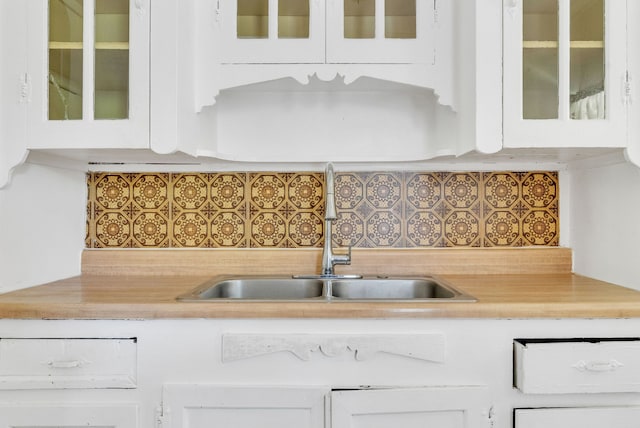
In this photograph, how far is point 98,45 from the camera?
5.00 ft

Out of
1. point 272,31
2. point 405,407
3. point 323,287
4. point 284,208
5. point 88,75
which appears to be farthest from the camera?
point 284,208

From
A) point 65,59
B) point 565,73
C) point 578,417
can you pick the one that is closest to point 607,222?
point 565,73

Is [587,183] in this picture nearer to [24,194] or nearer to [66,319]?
[66,319]

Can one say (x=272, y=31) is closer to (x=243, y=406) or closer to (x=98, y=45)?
(x=98, y=45)

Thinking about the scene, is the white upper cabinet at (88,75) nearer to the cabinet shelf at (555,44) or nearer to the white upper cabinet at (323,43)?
the white upper cabinet at (323,43)

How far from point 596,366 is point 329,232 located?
88cm

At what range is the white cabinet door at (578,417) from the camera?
50.4 inches

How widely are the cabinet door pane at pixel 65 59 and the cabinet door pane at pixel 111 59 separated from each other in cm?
5

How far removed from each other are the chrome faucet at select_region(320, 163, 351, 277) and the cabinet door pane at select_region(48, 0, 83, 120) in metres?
0.78

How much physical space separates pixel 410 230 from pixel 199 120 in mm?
824

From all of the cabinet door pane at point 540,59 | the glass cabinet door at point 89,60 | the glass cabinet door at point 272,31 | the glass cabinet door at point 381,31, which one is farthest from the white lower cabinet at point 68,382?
the cabinet door pane at point 540,59

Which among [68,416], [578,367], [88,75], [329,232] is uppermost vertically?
[88,75]

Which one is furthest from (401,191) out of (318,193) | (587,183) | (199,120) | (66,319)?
(66,319)

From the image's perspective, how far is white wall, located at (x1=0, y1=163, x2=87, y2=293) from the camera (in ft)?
4.99
